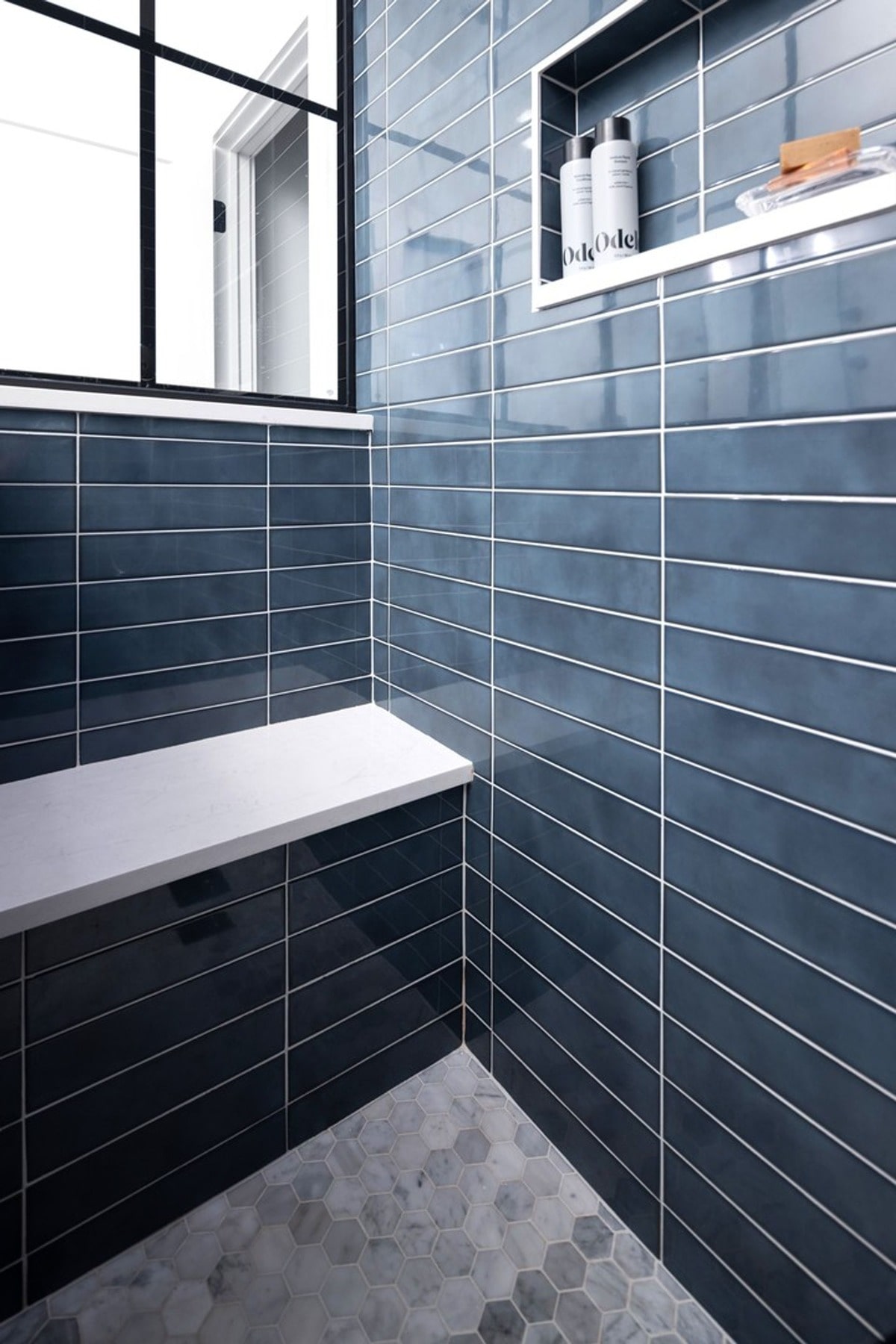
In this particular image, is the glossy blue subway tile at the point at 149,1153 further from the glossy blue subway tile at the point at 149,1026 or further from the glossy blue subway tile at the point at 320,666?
Answer: the glossy blue subway tile at the point at 320,666

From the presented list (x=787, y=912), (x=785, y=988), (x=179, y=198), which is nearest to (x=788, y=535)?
(x=787, y=912)

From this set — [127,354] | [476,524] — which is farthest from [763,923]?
[127,354]

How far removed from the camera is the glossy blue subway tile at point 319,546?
1.74m

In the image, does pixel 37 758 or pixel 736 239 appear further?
pixel 37 758

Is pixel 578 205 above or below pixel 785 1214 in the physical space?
above

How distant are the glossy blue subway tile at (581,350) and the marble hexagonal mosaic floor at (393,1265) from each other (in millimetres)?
1320

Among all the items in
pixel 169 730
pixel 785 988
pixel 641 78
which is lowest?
pixel 785 988

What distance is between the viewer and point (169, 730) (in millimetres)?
1644

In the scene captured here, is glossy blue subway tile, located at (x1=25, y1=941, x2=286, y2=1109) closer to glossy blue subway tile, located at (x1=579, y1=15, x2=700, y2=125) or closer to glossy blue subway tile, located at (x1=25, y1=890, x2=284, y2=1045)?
glossy blue subway tile, located at (x1=25, y1=890, x2=284, y2=1045)

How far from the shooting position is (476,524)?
1.47 m

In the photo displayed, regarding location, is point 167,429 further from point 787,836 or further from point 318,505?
point 787,836

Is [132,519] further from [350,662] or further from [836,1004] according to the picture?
[836,1004]

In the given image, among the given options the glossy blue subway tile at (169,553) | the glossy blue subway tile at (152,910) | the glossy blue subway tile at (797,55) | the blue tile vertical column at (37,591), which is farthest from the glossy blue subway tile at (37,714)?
the glossy blue subway tile at (797,55)

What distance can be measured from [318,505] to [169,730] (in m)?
0.62
